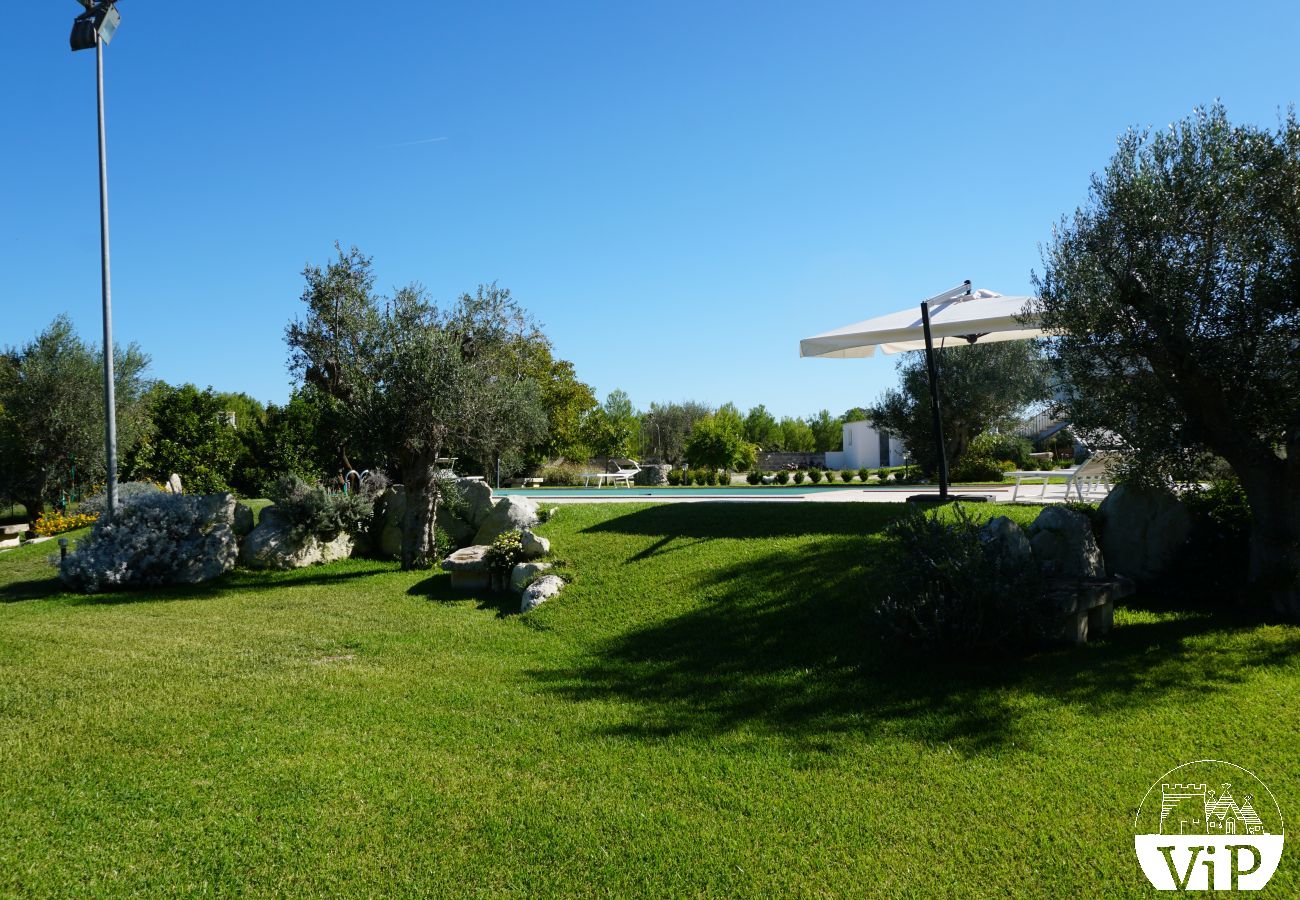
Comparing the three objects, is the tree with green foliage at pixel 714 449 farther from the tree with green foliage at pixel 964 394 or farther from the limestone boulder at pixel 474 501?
the limestone boulder at pixel 474 501

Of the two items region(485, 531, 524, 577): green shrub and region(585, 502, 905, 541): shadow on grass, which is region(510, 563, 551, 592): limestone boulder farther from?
region(585, 502, 905, 541): shadow on grass

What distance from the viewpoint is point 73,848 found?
3.70 m

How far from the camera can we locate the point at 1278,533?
6977 millimetres

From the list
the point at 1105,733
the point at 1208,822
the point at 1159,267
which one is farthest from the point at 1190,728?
the point at 1159,267

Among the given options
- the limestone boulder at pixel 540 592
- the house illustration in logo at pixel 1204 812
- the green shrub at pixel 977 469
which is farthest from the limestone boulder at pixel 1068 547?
the green shrub at pixel 977 469

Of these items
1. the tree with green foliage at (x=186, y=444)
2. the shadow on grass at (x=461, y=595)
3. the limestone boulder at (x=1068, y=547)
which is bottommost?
the shadow on grass at (x=461, y=595)

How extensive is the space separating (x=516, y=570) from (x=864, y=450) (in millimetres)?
33884

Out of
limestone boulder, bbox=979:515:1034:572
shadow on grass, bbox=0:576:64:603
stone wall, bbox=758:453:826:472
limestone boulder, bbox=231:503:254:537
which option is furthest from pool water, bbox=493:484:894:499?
stone wall, bbox=758:453:826:472

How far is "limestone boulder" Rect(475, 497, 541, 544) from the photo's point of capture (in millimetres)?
12578

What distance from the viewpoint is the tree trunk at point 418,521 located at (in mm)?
12484

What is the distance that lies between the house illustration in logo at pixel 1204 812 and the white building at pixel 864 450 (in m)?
35.5

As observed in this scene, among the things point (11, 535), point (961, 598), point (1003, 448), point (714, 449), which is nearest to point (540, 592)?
point (961, 598)

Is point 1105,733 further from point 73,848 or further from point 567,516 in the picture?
point 567,516

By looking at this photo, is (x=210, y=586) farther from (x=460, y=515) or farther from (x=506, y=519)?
(x=506, y=519)
